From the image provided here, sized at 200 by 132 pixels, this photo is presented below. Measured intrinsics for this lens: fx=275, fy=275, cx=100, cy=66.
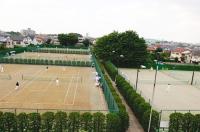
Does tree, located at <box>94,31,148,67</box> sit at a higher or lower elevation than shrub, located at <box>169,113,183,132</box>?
higher

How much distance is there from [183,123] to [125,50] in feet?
166

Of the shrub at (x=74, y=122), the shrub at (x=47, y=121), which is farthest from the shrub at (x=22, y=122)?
the shrub at (x=74, y=122)

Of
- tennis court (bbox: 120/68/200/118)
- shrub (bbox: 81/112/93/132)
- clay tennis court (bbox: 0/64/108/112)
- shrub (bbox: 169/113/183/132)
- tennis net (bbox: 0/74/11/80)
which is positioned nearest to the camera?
shrub (bbox: 81/112/93/132)

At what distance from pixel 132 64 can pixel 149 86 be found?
28.6 m

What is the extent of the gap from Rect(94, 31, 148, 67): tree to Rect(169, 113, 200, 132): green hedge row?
161 ft

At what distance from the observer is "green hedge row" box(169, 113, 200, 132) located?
77.0 ft

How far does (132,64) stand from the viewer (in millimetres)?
75625

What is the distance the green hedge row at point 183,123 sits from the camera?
77.0 ft

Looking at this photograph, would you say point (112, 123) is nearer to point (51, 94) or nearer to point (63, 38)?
point (51, 94)

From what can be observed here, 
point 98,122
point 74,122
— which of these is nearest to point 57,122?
point 74,122

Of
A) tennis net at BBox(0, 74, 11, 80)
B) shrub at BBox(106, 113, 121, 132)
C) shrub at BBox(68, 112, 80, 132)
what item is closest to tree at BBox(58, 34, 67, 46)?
tennis net at BBox(0, 74, 11, 80)

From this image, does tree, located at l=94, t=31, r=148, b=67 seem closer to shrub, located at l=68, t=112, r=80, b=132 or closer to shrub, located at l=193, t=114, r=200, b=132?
shrub, located at l=193, t=114, r=200, b=132

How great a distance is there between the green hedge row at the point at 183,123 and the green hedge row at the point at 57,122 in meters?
4.96

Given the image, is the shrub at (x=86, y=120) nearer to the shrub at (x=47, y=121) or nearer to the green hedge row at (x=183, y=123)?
the shrub at (x=47, y=121)
